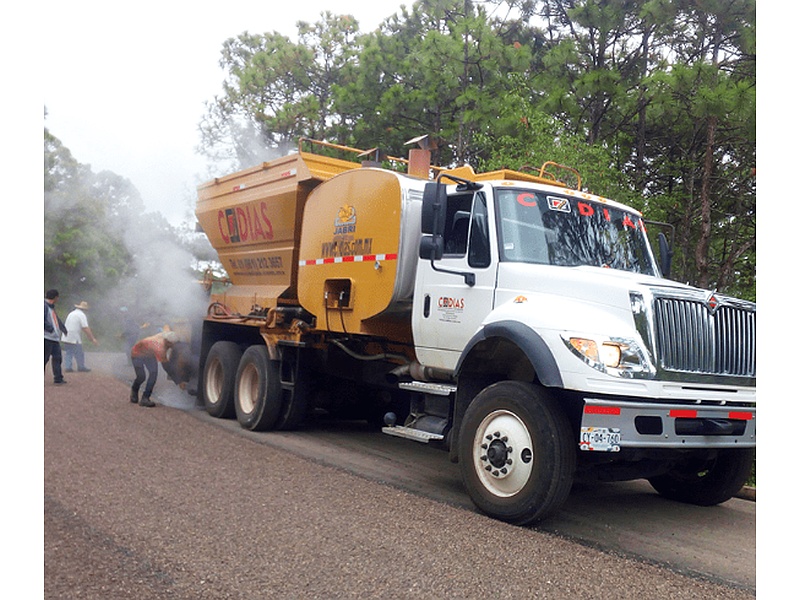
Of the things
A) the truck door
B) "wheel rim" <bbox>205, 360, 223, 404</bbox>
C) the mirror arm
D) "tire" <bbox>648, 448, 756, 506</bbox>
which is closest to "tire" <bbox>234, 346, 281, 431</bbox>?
"wheel rim" <bbox>205, 360, 223, 404</bbox>

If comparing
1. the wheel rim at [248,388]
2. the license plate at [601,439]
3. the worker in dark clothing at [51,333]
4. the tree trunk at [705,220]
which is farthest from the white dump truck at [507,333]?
the worker in dark clothing at [51,333]

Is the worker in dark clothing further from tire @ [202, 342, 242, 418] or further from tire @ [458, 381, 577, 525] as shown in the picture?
tire @ [458, 381, 577, 525]

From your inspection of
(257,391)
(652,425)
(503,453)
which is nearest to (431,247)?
(503,453)

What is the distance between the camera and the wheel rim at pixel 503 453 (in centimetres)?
558

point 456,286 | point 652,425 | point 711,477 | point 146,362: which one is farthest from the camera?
point 146,362

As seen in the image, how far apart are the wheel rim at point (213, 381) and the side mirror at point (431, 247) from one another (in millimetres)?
5330

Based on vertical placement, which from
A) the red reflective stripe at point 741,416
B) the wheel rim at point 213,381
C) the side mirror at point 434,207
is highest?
the side mirror at point 434,207

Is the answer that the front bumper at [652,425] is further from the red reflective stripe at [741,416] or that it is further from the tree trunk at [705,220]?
the tree trunk at [705,220]

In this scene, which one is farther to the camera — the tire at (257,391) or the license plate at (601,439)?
the tire at (257,391)

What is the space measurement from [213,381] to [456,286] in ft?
18.2

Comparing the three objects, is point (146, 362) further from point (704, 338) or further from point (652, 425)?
point (704, 338)

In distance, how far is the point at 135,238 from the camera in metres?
13.2

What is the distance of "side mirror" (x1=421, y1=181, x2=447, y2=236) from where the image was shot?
254 inches

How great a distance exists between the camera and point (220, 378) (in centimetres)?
1095
